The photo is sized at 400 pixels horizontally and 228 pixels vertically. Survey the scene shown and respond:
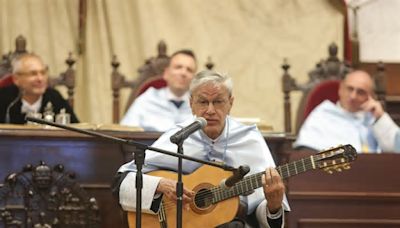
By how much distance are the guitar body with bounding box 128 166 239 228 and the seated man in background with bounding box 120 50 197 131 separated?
195cm

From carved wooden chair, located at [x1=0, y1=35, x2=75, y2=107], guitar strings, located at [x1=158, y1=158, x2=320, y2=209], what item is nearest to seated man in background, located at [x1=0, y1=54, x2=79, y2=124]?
carved wooden chair, located at [x1=0, y1=35, x2=75, y2=107]

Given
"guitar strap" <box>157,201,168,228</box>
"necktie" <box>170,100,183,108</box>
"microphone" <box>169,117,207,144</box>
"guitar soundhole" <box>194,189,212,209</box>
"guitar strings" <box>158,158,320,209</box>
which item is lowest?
"guitar strap" <box>157,201,168,228</box>

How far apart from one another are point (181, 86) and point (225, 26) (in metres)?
1.55

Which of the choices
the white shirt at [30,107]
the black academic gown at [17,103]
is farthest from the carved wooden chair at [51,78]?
the white shirt at [30,107]

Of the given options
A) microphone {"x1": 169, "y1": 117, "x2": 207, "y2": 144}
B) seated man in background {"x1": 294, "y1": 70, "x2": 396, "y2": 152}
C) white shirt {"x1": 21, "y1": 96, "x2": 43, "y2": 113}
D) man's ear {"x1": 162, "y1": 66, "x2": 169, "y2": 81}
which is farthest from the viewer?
man's ear {"x1": 162, "y1": 66, "x2": 169, "y2": 81}

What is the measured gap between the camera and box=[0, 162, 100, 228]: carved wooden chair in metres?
5.11

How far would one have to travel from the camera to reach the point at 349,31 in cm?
798

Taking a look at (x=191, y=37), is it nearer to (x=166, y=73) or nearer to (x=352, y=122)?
(x=166, y=73)

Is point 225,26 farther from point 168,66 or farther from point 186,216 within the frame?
point 186,216

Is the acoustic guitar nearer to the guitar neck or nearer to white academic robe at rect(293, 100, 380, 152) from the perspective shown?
the guitar neck

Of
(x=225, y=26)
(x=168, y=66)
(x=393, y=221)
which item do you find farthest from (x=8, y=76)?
(x=393, y=221)

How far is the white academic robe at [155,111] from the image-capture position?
6.49 meters

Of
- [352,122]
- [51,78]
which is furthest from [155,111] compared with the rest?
[352,122]

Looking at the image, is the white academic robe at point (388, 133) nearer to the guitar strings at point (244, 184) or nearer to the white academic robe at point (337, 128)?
the white academic robe at point (337, 128)
